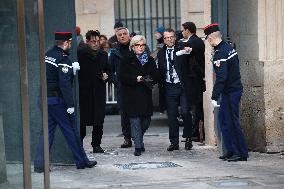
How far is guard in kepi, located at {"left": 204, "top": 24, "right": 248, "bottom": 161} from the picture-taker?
11.2 m

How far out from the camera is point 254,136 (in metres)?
12.2

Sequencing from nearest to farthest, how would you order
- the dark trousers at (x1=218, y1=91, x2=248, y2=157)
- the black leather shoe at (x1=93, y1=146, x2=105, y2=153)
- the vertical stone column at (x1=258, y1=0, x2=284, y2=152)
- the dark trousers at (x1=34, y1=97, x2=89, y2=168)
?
the dark trousers at (x1=34, y1=97, x2=89, y2=168) → the dark trousers at (x1=218, y1=91, x2=248, y2=157) → the vertical stone column at (x1=258, y1=0, x2=284, y2=152) → the black leather shoe at (x1=93, y1=146, x2=105, y2=153)

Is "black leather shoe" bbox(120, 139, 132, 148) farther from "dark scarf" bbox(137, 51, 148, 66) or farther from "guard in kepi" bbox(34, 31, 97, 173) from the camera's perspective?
"guard in kepi" bbox(34, 31, 97, 173)

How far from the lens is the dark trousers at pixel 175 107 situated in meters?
12.6

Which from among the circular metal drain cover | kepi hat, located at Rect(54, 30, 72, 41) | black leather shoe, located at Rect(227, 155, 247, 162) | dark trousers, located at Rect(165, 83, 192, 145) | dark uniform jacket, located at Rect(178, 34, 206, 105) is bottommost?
black leather shoe, located at Rect(227, 155, 247, 162)

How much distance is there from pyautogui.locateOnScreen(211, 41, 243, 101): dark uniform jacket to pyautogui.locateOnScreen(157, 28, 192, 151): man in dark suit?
1.35 metres

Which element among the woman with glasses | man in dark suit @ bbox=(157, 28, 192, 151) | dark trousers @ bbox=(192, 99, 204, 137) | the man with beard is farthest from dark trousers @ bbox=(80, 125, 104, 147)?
dark trousers @ bbox=(192, 99, 204, 137)

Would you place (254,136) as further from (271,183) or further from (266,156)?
(271,183)

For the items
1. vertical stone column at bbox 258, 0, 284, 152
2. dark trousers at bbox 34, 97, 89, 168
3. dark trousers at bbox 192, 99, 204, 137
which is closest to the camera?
dark trousers at bbox 34, 97, 89, 168

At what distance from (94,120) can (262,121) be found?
7.71 feet

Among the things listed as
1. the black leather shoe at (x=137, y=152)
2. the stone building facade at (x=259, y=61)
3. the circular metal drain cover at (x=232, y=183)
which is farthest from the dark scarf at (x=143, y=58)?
the circular metal drain cover at (x=232, y=183)

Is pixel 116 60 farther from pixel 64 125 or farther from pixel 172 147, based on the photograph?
pixel 64 125

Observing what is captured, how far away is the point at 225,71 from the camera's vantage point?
11.1m

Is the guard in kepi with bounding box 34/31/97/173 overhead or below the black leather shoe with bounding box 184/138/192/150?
overhead
